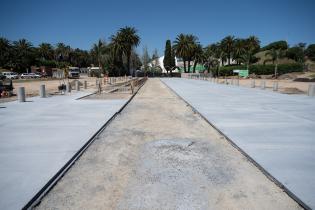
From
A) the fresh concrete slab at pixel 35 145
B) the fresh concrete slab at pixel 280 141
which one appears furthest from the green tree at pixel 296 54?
the fresh concrete slab at pixel 35 145

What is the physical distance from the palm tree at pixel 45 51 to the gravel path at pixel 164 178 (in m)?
116

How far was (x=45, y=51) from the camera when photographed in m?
115

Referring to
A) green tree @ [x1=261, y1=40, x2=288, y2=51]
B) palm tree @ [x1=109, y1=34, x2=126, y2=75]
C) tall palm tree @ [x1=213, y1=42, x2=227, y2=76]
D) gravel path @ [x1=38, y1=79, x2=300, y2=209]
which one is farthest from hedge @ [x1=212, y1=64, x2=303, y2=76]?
gravel path @ [x1=38, y1=79, x2=300, y2=209]

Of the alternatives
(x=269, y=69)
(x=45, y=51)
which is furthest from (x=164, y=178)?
(x=45, y=51)

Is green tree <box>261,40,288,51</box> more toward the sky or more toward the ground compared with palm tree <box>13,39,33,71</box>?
more toward the sky

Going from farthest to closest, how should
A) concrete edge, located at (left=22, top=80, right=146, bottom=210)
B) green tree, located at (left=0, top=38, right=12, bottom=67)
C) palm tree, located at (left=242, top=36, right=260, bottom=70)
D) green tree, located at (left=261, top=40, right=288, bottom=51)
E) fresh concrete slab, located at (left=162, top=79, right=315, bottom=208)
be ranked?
green tree, located at (left=261, top=40, right=288, bottom=51)
palm tree, located at (left=242, top=36, right=260, bottom=70)
green tree, located at (left=0, top=38, right=12, bottom=67)
fresh concrete slab, located at (left=162, top=79, right=315, bottom=208)
concrete edge, located at (left=22, top=80, right=146, bottom=210)

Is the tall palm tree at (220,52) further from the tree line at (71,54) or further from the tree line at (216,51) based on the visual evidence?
the tree line at (71,54)

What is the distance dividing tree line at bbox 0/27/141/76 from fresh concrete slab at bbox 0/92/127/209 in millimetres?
50199

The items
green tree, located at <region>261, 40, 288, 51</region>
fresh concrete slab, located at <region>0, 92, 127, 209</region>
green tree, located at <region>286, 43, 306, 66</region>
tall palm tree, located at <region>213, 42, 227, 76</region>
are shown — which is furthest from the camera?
green tree, located at <region>261, 40, 288, 51</region>

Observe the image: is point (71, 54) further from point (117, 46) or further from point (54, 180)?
point (54, 180)

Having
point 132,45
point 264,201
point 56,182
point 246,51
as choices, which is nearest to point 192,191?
point 264,201

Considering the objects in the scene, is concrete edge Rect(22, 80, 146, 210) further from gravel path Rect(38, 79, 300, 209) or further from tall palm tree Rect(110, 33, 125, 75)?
tall palm tree Rect(110, 33, 125, 75)

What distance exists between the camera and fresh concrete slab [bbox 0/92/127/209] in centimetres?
487

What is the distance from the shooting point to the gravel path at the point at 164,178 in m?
4.47
